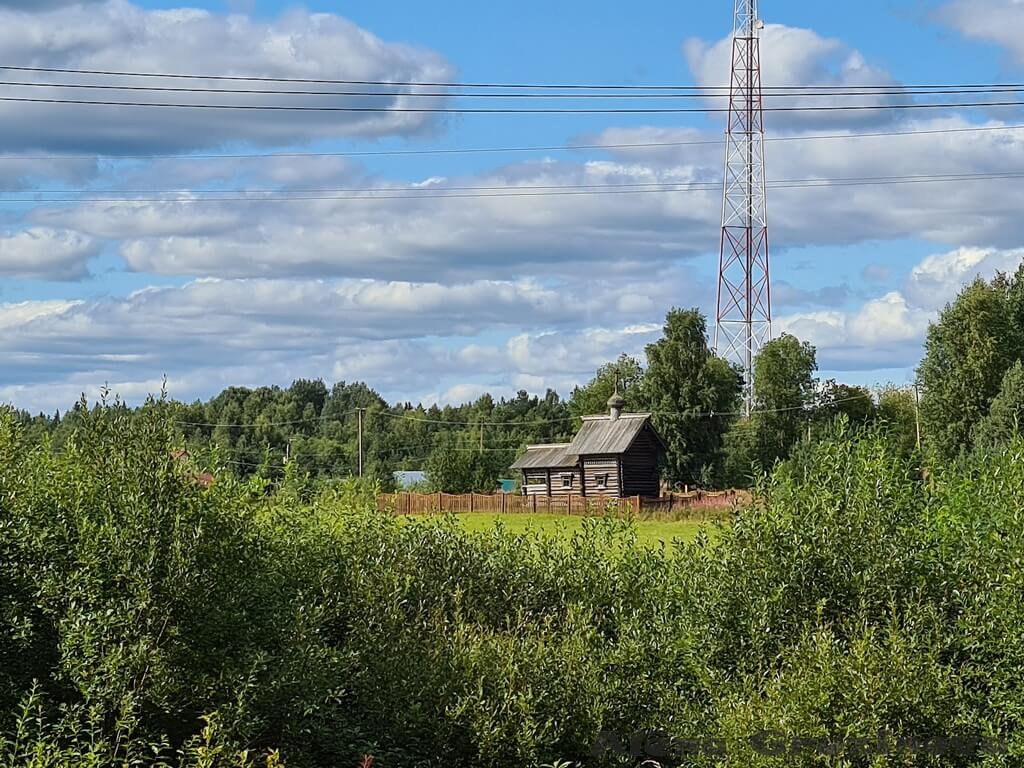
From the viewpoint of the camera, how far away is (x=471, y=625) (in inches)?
547

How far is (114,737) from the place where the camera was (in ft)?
35.4

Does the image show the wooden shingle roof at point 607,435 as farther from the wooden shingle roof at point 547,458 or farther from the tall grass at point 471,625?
the tall grass at point 471,625

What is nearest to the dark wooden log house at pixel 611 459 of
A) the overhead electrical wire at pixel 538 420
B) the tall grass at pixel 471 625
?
the overhead electrical wire at pixel 538 420

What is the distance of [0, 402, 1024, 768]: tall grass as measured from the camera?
10742mm

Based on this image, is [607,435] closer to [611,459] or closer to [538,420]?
[611,459]

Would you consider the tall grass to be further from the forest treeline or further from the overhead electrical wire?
the overhead electrical wire

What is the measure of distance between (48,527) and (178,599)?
1466 mm

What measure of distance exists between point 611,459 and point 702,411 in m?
14.3

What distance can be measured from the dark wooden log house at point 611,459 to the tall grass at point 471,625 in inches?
1741

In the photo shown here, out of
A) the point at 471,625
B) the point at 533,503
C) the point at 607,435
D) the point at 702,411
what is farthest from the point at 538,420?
the point at 471,625

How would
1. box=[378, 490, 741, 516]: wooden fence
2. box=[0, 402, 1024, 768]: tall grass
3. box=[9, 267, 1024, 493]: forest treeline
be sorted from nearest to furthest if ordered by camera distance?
box=[0, 402, 1024, 768]: tall grass, box=[378, 490, 741, 516]: wooden fence, box=[9, 267, 1024, 493]: forest treeline

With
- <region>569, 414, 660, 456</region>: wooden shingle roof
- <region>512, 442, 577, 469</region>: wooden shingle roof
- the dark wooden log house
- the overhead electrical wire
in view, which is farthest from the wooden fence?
the overhead electrical wire

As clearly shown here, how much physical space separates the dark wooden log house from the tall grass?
145 ft

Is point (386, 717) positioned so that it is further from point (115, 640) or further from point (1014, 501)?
point (1014, 501)
